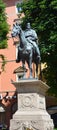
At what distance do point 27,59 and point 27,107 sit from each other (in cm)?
209

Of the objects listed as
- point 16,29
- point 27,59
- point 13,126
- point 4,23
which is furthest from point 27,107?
point 4,23

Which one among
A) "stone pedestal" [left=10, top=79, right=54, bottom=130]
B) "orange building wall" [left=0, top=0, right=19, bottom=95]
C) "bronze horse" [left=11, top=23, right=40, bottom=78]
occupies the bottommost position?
"orange building wall" [left=0, top=0, right=19, bottom=95]

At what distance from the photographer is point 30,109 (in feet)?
49.7

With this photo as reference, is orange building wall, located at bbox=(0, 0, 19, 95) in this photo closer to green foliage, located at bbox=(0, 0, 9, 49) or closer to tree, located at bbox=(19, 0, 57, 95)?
green foliage, located at bbox=(0, 0, 9, 49)

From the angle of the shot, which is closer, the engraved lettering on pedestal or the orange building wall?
the engraved lettering on pedestal

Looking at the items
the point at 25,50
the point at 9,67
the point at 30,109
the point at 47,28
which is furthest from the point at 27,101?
the point at 9,67

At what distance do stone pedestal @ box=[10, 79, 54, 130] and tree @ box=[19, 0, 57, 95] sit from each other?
12.0 m

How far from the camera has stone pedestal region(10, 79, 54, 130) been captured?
48.6 ft

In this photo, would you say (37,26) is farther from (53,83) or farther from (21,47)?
(21,47)

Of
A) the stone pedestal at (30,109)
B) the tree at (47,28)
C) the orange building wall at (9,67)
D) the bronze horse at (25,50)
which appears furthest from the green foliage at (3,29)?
the stone pedestal at (30,109)

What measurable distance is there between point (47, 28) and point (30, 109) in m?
14.0

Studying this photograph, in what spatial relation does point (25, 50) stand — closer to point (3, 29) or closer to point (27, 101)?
point (27, 101)

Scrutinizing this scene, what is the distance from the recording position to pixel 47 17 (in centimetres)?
2831

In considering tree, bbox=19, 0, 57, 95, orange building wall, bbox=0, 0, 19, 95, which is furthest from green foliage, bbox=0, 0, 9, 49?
orange building wall, bbox=0, 0, 19, 95
